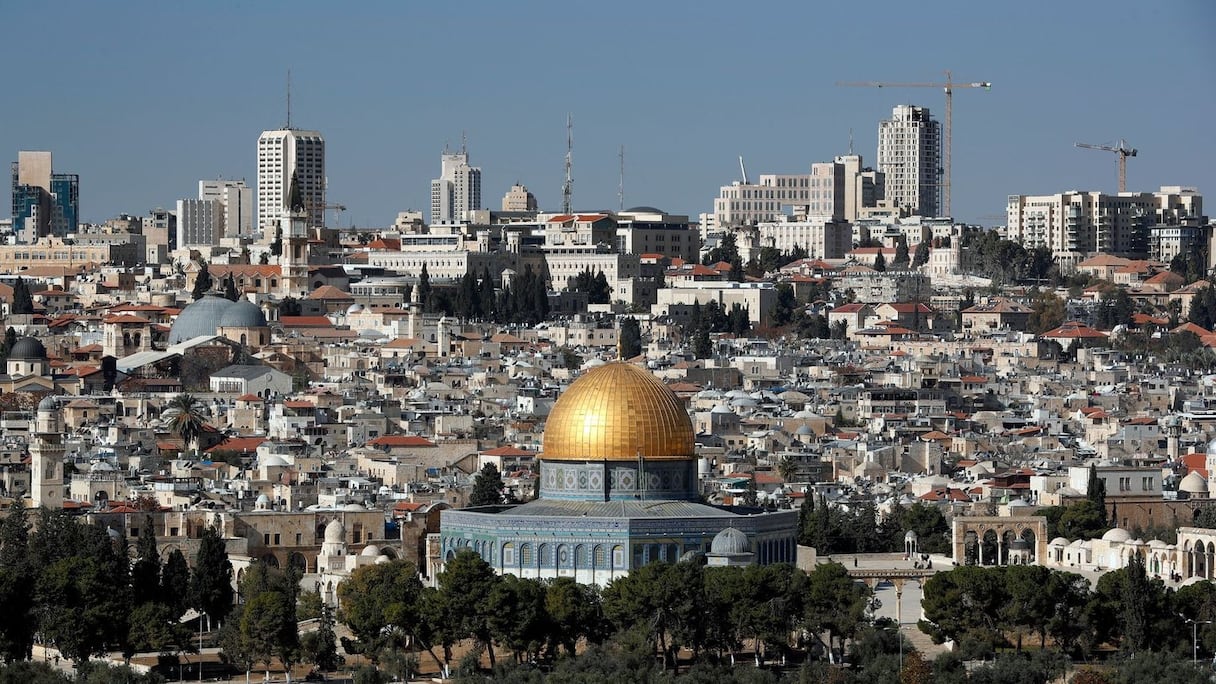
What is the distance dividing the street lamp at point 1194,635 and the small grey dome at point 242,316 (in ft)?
166

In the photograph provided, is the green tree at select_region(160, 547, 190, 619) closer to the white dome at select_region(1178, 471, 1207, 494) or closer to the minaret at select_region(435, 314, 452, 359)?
the white dome at select_region(1178, 471, 1207, 494)

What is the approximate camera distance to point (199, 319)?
9138 cm

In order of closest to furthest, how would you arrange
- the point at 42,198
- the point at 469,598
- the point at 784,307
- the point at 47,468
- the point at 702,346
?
the point at 469,598
the point at 47,468
the point at 702,346
the point at 784,307
the point at 42,198

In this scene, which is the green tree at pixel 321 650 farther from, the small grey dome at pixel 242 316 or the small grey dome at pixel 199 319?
the small grey dome at pixel 242 316

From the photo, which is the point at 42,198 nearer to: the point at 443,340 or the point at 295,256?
the point at 295,256

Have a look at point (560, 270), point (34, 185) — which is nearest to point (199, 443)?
point (560, 270)

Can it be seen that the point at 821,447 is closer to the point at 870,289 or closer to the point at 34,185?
the point at 870,289

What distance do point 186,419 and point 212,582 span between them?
938 inches

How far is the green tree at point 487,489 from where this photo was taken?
51969 millimetres

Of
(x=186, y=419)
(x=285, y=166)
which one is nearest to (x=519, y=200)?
(x=285, y=166)

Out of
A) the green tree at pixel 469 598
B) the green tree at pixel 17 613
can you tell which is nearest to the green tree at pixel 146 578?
the green tree at pixel 17 613

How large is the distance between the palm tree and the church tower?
31.7 m

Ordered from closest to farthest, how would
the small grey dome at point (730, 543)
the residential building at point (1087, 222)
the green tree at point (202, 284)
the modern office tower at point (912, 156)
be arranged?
the small grey dome at point (730, 543), the green tree at point (202, 284), the residential building at point (1087, 222), the modern office tower at point (912, 156)

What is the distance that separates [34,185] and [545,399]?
3489 inches
